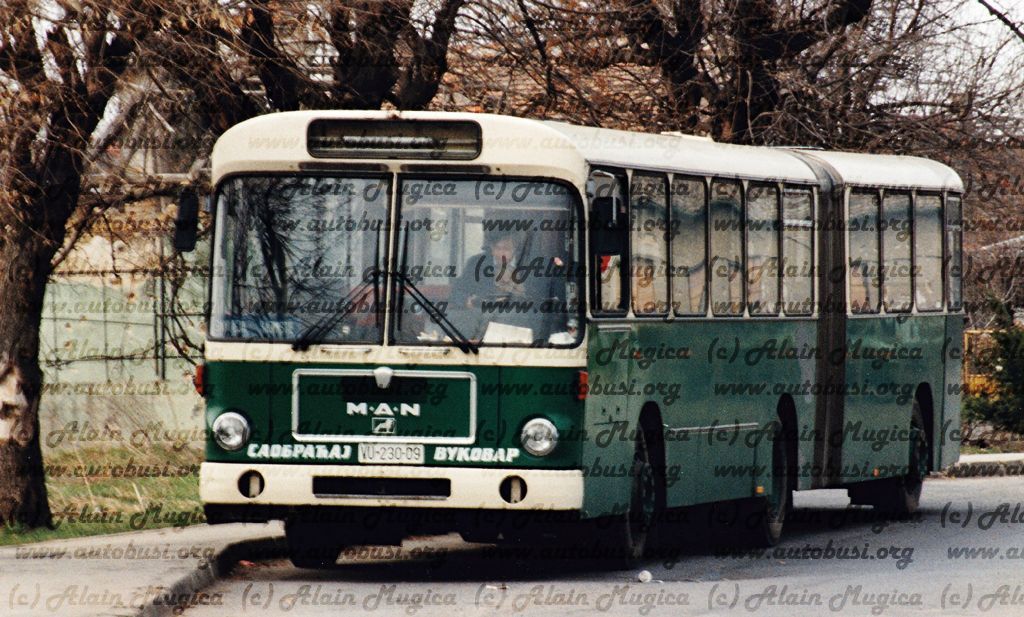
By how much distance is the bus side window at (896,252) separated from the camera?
727 inches

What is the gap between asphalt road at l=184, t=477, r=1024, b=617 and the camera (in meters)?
11.6

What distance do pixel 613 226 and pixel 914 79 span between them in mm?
13574

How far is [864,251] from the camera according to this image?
59.0ft

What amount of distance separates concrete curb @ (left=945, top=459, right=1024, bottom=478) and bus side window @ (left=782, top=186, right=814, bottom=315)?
9562 millimetres

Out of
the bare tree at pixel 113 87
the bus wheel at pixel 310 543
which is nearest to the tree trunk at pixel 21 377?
the bare tree at pixel 113 87

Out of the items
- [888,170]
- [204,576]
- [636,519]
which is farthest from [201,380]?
[888,170]

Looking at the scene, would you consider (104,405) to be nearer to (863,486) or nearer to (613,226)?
(863,486)

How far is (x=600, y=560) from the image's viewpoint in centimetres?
1425

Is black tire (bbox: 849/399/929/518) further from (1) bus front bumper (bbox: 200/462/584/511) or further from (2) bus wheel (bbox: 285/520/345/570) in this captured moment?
(1) bus front bumper (bbox: 200/462/584/511)

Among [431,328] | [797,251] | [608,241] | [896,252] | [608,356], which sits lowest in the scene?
[608,356]

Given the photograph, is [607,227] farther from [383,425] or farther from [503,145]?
[383,425]

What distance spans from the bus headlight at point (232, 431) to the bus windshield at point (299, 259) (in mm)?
464

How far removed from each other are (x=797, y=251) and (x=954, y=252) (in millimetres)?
4090

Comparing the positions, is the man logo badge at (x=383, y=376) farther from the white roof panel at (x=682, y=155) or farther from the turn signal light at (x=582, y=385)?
the white roof panel at (x=682, y=155)
